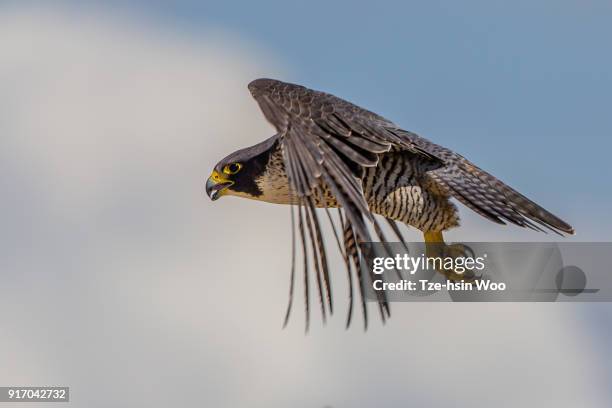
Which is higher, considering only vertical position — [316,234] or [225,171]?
[225,171]

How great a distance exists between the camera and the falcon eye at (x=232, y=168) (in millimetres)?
12878

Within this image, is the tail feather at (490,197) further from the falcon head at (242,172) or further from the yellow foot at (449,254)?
the falcon head at (242,172)

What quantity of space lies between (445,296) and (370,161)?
250cm

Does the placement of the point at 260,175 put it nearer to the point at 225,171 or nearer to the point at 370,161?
the point at 225,171

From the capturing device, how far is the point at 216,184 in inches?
520

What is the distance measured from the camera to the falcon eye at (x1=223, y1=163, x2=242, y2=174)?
12.9m

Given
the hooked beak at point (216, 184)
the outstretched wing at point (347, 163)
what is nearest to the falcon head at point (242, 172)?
the hooked beak at point (216, 184)

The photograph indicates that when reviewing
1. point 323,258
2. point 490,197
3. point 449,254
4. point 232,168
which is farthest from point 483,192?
point 232,168

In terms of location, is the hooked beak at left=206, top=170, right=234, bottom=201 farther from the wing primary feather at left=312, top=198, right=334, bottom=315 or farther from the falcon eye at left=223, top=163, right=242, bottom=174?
the wing primary feather at left=312, top=198, right=334, bottom=315

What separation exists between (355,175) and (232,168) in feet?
5.19

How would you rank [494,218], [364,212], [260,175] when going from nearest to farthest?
[364,212], [494,218], [260,175]

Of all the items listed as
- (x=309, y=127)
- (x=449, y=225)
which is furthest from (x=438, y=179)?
(x=309, y=127)

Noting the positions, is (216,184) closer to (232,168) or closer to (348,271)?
(232,168)

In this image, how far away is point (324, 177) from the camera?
1056cm
